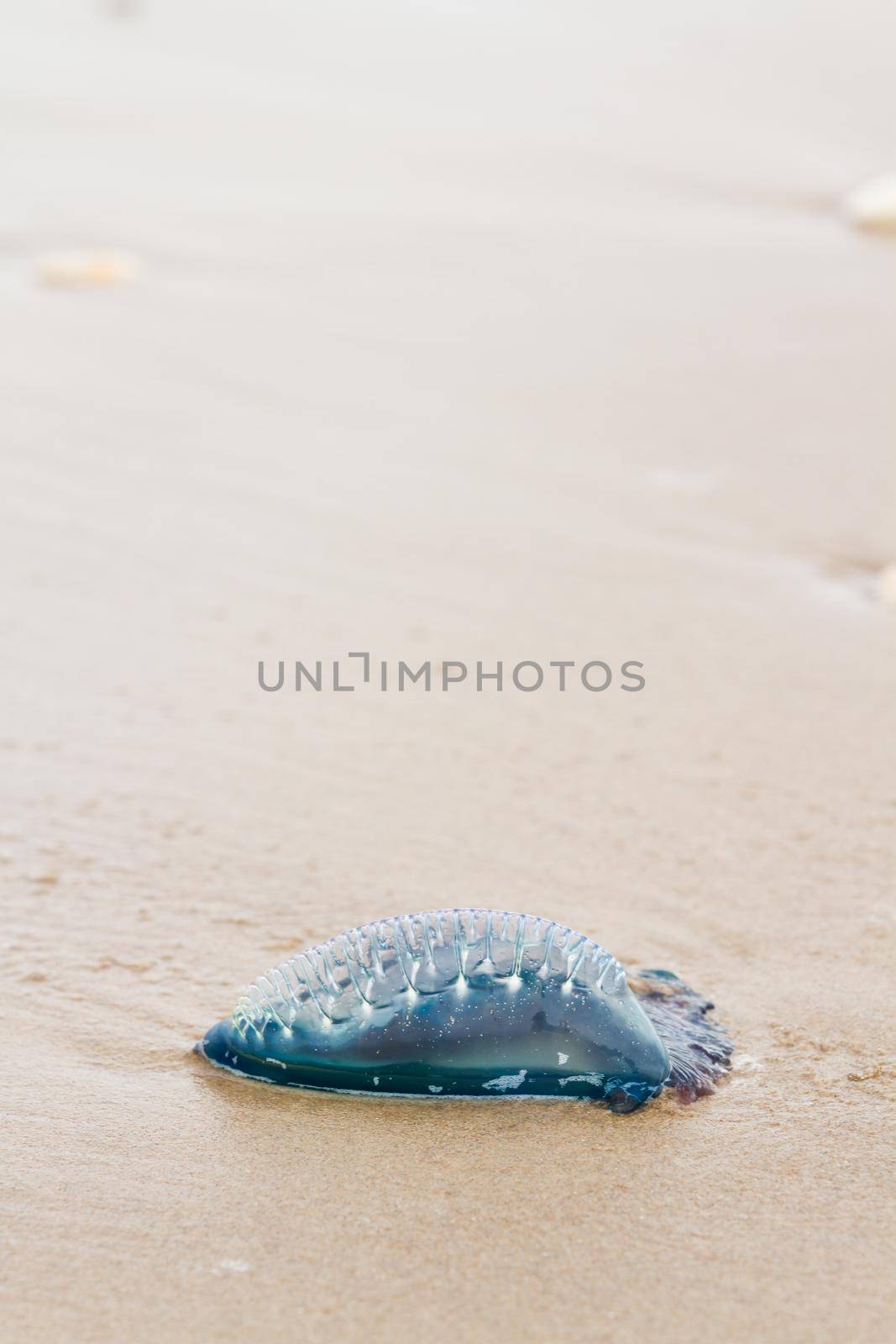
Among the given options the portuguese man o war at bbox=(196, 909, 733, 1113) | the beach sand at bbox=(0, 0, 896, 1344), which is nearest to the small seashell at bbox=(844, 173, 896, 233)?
the beach sand at bbox=(0, 0, 896, 1344)

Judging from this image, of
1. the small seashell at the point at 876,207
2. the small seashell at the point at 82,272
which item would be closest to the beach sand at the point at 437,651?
the small seashell at the point at 82,272

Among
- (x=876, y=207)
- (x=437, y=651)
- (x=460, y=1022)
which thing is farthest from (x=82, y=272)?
(x=460, y=1022)

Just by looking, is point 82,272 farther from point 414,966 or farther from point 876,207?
point 414,966

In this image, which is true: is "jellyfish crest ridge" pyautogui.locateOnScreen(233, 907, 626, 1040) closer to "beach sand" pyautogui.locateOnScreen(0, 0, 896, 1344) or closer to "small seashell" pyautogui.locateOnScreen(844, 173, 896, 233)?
"beach sand" pyautogui.locateOnScreen(0, 0, 896, 1344)

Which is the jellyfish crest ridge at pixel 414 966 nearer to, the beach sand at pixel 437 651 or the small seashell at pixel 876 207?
the beach sand at pixel 437 651

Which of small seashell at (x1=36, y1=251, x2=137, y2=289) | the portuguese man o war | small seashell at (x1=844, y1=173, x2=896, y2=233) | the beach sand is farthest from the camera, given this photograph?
small seashell at (x1=844, y1=173, x2=896, y2=233)

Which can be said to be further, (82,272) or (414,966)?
(82,272)
